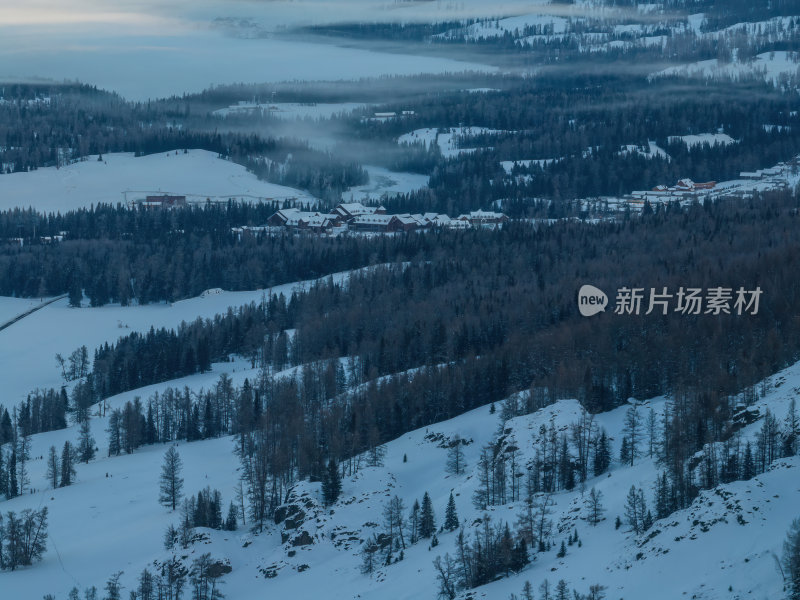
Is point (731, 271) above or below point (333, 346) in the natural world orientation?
above

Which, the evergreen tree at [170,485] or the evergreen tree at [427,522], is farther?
the evergreen tree at [170,485]

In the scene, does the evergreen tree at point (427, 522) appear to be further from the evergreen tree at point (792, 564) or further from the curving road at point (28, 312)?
A: the curving road at point (28, 312)

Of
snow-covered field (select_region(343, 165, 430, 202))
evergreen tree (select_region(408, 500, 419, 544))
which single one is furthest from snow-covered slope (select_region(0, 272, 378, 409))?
snow-covered field (select_region(343, 165, 430, 202))

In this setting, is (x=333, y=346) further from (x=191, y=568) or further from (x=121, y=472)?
(x=191, y=568)

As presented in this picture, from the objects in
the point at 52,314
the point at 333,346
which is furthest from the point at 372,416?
the point at 52,314

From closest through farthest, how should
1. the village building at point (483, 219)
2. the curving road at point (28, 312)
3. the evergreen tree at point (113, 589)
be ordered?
the evergreen tree at point (113, 589) < the curving road at point (28, 312) < the village building at point (483, 219)

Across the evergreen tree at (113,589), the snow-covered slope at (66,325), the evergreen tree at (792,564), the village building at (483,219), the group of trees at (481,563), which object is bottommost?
the snow-covered slope at (66,325)

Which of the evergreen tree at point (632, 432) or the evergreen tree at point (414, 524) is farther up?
the evergreen tree at point (632, 432)

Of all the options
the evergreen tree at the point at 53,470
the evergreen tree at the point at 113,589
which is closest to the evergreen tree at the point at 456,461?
the evergreen tree at the point at 113,589
